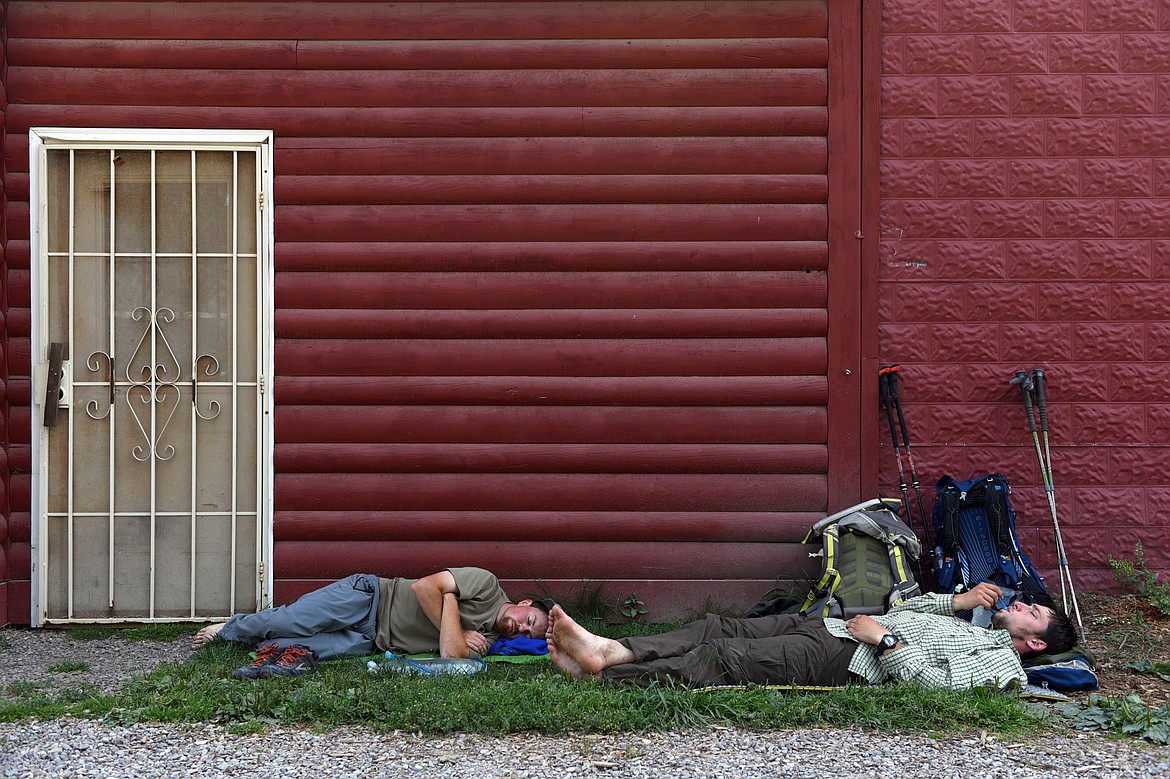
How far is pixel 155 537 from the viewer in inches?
229

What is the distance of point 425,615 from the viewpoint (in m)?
5.19

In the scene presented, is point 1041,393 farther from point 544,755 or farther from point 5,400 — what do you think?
point 5,400

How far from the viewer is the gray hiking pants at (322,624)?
196 inches

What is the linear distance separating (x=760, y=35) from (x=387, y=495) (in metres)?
3.51

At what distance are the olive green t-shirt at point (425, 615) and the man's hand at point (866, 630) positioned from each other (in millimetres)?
1796

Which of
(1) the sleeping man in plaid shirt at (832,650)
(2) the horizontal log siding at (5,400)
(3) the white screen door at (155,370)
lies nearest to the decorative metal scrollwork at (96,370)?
(3) the white screen door at (155,370)

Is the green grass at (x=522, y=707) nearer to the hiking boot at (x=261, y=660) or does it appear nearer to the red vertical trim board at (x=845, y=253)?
the hiking boot at (x=261, y=660)

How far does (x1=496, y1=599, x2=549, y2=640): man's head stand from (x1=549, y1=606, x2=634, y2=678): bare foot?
757 millimetres

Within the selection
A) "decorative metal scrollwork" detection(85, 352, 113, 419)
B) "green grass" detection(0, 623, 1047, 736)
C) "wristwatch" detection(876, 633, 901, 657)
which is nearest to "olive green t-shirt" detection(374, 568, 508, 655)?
"green grass" detection(0, 623, 1047, 736)

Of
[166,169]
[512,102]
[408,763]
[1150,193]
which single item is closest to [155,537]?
[166,169]

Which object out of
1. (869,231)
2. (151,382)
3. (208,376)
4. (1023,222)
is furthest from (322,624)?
(1023,222)

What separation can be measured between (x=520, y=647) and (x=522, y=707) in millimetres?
1109

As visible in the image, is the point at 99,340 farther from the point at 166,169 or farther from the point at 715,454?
the point at 715,454

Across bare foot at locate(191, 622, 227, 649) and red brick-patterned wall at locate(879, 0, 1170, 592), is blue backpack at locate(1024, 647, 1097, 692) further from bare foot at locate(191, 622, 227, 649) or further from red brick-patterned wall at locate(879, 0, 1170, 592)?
bare foot at locate(191, 622, 227, 649)
